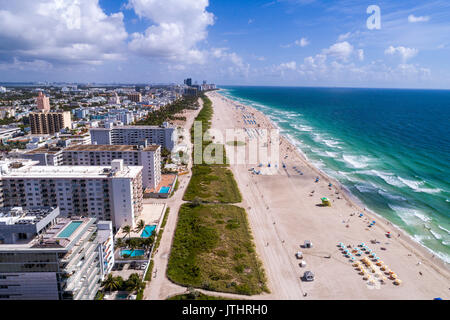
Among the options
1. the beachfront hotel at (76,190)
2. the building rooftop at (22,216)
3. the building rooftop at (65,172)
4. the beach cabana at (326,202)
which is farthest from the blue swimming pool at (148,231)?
the beach cabana at (326,202)

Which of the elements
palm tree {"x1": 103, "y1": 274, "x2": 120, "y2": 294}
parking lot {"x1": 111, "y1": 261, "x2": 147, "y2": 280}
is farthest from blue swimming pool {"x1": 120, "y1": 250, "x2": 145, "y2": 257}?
palm tree {"x1": 103, "y1": 274, "x2": 120, "y2": 294}

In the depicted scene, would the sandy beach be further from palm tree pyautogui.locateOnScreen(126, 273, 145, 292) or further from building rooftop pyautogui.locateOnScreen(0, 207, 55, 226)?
building rooftop pyautogui.locateOnScreen(0, 207, 55, 226)

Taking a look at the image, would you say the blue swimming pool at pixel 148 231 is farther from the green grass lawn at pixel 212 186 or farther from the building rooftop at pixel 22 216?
the building rooftop at pixel 22 216

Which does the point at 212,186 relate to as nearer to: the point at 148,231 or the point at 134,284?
the point at 148,231
